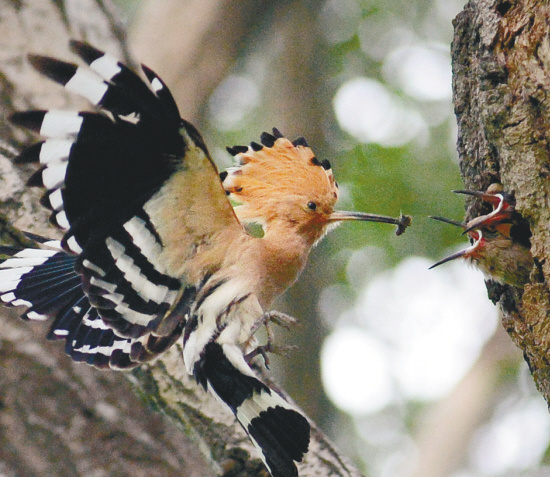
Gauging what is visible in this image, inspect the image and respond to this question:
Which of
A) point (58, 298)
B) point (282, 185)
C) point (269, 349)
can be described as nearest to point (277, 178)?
point (282, 185)

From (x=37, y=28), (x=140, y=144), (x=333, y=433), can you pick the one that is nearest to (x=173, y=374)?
(x=140, y=144)

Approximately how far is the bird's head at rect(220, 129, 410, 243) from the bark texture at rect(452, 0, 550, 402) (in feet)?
2.28

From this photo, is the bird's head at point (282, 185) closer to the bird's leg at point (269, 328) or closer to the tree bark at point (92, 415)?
the bird's leg at point (269, 328)

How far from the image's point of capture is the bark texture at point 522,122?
6.25 feet

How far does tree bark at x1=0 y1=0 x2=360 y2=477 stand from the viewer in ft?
8.73

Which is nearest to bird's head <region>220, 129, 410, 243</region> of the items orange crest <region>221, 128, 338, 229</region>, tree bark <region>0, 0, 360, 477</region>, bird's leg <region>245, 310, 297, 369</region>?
orange crest <region>221, 128, 338, 229</region>

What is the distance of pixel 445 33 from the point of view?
296 inches

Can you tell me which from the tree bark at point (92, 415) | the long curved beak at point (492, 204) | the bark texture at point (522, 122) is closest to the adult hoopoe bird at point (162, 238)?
the tree bark at point (92, 415)

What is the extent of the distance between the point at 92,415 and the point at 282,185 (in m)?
1.22

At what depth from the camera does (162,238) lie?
2314 mm

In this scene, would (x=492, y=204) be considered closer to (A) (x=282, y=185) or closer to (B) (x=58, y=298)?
(A) (x=282, y=185)

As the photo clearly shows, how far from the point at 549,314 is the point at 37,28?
2.79 m

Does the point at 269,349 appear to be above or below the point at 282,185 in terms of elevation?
below

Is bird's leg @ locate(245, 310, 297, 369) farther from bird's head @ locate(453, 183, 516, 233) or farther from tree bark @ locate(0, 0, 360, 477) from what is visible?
bird's head @ locate(453, 183, 516, 233)
